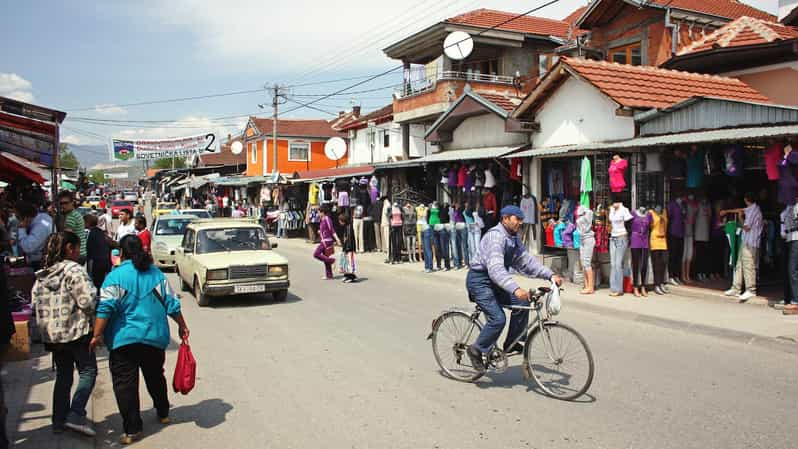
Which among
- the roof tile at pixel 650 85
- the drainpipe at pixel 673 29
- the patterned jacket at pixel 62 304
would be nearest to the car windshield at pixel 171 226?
the roof tile at pixel 650 85

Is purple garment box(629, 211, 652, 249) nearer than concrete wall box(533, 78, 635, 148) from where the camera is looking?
Yes

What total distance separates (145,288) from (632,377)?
5082 millimetres

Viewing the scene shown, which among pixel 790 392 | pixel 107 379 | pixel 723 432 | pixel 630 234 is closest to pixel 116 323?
pixel 107 379

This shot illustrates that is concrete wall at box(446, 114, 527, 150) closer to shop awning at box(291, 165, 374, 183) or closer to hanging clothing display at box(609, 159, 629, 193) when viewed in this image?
hanging clothing display at box(609, 159, 629, 193)

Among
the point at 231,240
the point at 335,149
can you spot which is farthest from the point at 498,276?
the point at 335,149

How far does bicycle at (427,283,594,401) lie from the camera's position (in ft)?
19.4

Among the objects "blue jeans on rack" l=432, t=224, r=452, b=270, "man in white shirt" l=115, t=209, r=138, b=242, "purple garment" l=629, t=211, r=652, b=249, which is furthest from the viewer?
"blue jeans on rack" l=432, t=224, r=452, b=270

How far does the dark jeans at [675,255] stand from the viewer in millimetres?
13062

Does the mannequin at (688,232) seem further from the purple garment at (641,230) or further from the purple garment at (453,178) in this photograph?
the purple garment at (453,178)

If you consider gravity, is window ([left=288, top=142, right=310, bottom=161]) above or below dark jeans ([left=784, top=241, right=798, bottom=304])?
above

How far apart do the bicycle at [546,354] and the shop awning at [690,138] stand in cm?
596

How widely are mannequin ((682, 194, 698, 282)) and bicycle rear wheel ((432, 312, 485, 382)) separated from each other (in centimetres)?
801

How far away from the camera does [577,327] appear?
9.61 metres

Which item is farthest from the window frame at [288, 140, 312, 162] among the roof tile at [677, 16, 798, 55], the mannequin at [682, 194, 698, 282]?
the mannequin at [682, 194, 698, 282]
